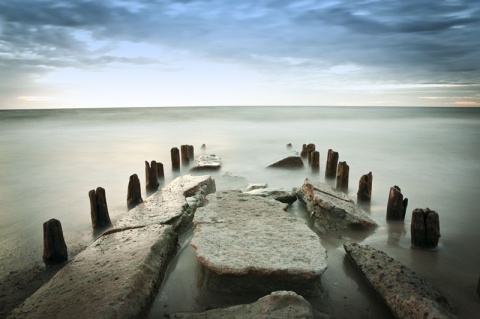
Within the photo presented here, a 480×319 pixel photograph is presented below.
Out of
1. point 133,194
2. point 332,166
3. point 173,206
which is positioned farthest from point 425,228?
point 133,194

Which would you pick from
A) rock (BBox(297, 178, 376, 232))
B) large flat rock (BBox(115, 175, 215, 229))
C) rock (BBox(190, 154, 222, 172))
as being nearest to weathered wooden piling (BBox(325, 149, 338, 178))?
rock (BBox(297, 178, 376, 232))

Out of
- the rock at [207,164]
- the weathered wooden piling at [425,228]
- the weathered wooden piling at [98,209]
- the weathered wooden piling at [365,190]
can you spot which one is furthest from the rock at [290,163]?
the weathered wooden piling at [98,209]

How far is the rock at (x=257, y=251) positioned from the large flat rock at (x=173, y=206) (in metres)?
0.40

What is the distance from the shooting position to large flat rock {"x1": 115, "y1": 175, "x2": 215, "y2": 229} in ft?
14.3

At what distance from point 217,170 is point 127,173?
2765 millimetres

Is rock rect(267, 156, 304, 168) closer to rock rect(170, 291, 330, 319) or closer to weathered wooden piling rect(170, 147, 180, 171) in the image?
weathered wooden piling rect(170, 147, 180, 171)

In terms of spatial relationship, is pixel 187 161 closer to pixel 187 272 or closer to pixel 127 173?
pixel 127 173

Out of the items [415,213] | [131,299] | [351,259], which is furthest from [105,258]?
[415,213]

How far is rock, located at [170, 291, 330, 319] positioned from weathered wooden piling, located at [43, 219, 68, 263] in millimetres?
1995

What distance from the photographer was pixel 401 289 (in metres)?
2.79

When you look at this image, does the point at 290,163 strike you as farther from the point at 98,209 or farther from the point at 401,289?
the point at 401,289

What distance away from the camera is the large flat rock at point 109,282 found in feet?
8.03

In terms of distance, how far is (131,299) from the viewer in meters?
2.55

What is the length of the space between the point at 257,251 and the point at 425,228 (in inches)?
91.7
